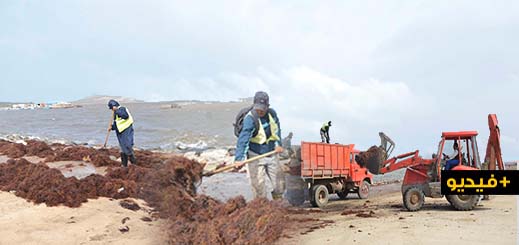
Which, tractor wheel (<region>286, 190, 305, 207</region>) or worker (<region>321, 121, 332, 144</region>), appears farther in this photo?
worker (<region>321, 121, 332, 144</region>)

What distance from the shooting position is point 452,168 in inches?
388

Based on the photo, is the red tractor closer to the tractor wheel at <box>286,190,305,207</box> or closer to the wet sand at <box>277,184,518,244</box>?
the wet sand at <box>277,184,518,244</box>

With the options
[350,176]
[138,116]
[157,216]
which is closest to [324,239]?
[157,216]

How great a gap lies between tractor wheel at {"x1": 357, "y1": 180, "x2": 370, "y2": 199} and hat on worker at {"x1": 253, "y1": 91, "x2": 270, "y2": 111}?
8.11m

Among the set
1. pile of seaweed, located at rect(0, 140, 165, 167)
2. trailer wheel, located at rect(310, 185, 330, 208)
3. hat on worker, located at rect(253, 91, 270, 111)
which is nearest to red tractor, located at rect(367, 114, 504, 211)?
trailer wheel, located at rect(310, 185, 330, 208)

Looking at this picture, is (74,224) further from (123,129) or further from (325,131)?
(325,131)

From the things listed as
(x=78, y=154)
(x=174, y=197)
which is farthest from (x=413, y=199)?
(x=78, y=154)

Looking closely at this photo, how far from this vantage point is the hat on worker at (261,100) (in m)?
6.56

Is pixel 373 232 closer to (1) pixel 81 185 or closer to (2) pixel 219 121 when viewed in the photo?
(1) pixel 81 185

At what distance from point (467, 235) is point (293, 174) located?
560 cm

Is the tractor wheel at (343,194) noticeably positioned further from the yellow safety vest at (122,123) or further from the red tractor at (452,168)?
the yellow safety vest at (122,123)

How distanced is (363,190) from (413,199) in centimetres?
419

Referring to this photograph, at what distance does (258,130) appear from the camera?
6.90 m

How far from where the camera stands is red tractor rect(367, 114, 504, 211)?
376 inches
